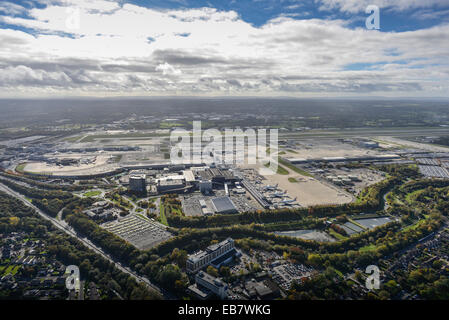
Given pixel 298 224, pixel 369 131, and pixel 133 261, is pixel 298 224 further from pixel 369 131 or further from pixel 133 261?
pixel 369 131

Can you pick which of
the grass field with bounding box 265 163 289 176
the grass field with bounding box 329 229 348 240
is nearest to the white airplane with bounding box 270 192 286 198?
the grass field with bounding box 265 163 289 176

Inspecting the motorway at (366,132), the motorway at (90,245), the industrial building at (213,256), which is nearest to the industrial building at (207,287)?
the industrial building at (213,256)

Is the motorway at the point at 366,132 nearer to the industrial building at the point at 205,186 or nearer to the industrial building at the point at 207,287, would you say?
the industrial building at the point at 205,186

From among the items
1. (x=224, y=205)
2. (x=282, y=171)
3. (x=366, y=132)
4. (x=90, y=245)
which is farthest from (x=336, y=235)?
(x=366, y=132)

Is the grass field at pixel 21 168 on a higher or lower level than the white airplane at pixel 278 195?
higher

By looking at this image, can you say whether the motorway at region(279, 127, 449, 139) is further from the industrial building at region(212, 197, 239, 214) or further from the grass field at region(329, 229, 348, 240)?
the grass field at region(329, 229, 348, 240)
